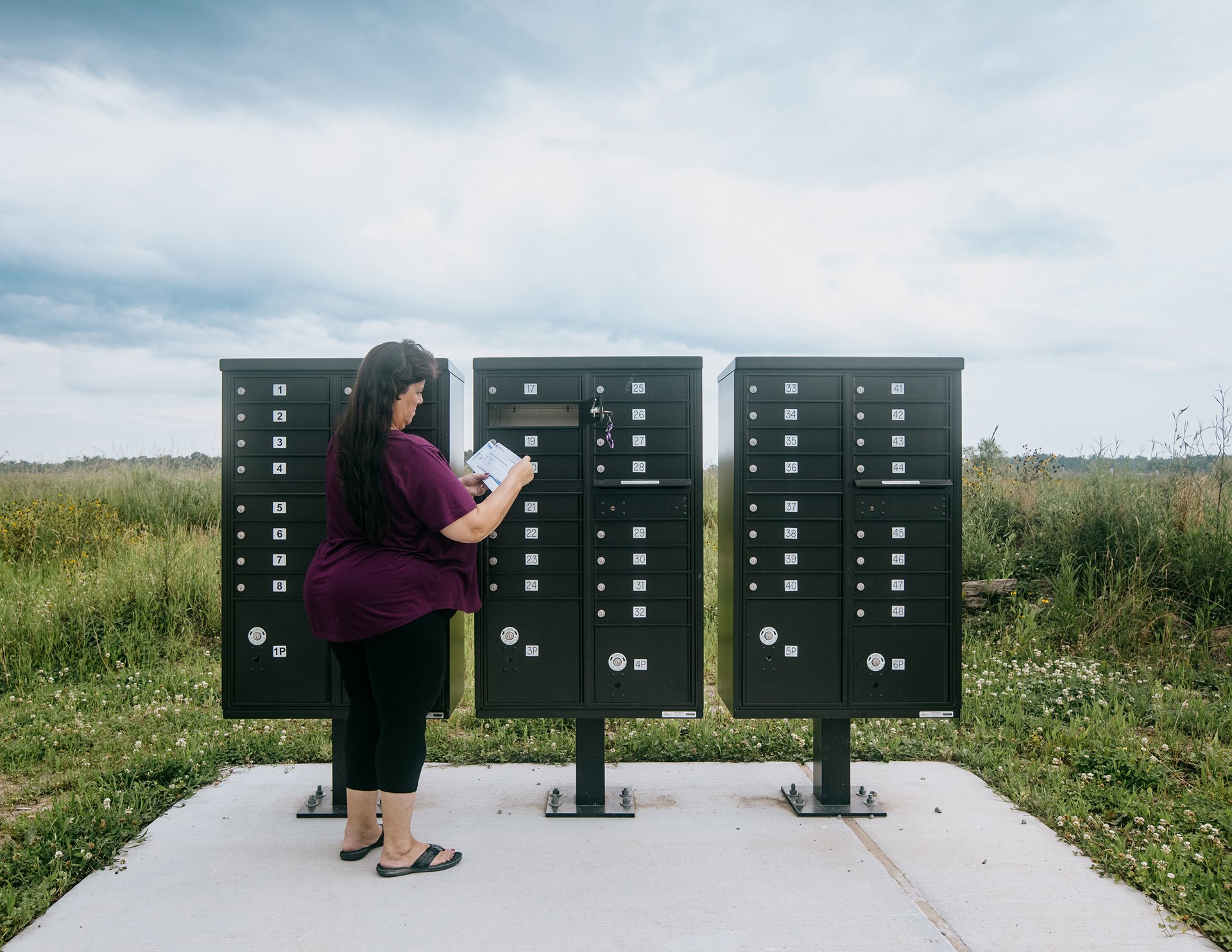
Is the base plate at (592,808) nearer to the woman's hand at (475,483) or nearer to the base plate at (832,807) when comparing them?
the base plate at (832,807)

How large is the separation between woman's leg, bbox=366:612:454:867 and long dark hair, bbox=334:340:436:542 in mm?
359

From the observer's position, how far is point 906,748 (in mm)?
4246

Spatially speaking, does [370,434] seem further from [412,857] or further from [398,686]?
[412,857]

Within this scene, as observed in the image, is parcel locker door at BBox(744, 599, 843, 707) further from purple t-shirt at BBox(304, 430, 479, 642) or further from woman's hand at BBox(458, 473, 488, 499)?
purple t-shirt at BBox(304, 430, 479, 642)

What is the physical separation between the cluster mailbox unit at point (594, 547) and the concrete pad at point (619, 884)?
411mm

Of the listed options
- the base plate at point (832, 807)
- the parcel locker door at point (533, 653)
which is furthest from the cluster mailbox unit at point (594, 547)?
the base plate at point (832, 807)

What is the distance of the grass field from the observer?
3.28m

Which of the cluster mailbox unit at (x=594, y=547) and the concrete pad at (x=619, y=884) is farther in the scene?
the cluster mailbox unit at (x=594, y=547)

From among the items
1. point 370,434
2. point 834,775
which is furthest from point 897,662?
point 370,434

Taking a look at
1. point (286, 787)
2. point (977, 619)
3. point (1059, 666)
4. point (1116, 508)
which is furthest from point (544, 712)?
point (1116, 508)

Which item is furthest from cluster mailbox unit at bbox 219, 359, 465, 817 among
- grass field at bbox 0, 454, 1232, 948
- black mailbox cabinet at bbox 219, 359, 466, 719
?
grass field at bbox 0, 454, 1232, 948

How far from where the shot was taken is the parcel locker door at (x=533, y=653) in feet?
11.3

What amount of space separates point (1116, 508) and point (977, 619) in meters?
1.61

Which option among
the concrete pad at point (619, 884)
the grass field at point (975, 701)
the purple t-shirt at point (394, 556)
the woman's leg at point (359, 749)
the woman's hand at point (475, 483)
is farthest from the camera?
the grass field at point (975, 701)
